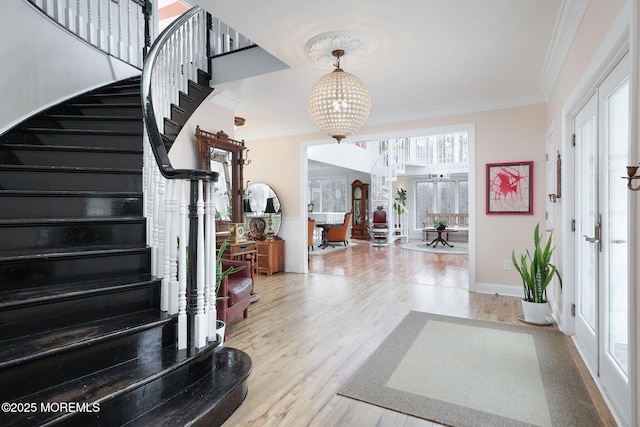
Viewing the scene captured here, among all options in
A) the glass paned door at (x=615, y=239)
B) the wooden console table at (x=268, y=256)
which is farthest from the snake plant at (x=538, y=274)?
the wooden console table at (x=268, y=256)

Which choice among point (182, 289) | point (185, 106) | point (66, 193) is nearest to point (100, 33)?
point (185, 106)

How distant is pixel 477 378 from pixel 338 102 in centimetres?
225

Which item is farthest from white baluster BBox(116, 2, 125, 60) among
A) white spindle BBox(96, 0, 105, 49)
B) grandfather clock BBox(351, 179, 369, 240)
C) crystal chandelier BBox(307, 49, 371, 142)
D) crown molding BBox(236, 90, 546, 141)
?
grandfather clock BBox(351, 179, 369, 240)

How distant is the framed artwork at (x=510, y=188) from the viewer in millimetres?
4371

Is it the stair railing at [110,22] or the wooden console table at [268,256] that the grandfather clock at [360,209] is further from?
the stair railing at [110,22]

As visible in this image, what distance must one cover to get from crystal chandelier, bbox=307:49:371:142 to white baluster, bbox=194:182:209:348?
1346 mm

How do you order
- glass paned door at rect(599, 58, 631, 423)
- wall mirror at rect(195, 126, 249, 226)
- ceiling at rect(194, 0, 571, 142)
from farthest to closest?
wall mirror at rect(195, 126, 249, 226) → ceiling at rect(194, 0, 571, 142) → glass paned door at rect(599, 58, 631, 423)

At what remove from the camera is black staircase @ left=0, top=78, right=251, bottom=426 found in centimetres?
141

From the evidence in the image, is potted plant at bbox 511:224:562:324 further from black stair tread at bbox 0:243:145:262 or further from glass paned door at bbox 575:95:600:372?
black stair tread at bbox 0:243:145:262

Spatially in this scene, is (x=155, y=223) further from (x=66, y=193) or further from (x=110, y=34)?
(x=110, y=34)

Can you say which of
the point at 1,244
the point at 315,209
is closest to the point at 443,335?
the point at 1,244

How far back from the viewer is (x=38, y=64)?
3166 mm

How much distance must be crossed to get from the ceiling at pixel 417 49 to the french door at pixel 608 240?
0.95m

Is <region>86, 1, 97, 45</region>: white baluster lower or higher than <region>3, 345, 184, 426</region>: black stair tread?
higher
